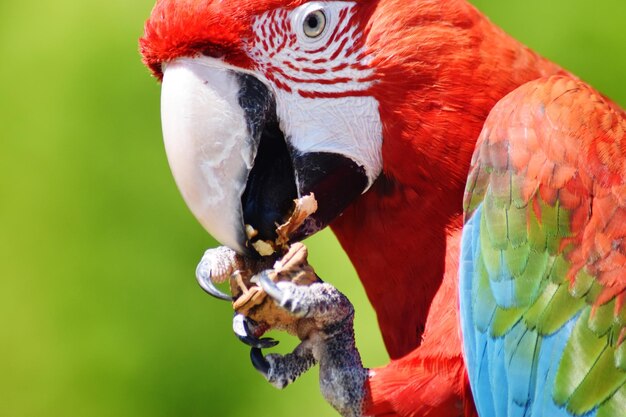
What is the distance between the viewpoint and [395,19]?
156cm

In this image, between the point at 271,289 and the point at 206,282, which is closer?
the point at 271,289

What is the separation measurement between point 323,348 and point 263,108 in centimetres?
33

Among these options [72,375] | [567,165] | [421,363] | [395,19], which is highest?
[395,19]

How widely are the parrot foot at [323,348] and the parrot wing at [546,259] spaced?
154 millimetres

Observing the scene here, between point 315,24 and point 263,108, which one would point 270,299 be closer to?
point 263,108

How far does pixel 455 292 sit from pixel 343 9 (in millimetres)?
413

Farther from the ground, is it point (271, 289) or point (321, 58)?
point (321, 58)

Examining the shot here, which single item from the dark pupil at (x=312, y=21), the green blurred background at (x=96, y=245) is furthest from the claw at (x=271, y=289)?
the green blurred background at (x=96, y=245)

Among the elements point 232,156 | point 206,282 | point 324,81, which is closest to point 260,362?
point 206,282

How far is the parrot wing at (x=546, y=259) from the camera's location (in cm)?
145

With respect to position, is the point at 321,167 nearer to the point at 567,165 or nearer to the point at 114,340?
the point at 567,165

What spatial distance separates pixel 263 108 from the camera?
4.96 feet

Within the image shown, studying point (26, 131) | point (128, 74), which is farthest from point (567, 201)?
point (26, 131)

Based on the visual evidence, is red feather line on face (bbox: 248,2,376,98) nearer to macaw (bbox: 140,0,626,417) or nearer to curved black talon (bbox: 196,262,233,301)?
macaw (bbox: 140,0,626,417)
